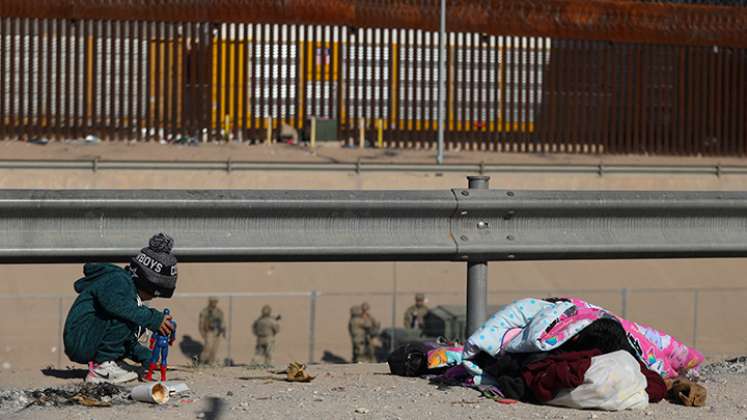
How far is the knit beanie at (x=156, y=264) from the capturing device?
22.3 feet

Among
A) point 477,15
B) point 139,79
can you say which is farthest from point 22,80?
point 477,15

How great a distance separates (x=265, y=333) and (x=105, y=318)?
7.60 m

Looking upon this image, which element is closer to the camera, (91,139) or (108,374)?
(108,374)

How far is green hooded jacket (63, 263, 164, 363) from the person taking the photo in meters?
6.71

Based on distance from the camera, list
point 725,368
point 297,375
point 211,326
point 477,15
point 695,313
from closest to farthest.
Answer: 1. point 297,375
2. point 725,368
3. point 211,326
4. point 695,313
5. point 477,15

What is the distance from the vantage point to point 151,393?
6.19 metres

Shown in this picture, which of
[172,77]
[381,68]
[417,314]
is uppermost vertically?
[381,68]

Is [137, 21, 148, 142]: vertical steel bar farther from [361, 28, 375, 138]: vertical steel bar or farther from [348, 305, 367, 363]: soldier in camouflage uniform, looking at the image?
[348, 305, 367, 363]: soldier in camouflage uniform

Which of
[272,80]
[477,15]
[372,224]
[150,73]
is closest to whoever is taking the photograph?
[372,224]

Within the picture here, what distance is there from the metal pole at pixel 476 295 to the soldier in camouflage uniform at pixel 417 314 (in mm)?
6722

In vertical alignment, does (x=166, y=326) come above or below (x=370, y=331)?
above

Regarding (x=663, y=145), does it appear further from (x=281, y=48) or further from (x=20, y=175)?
(x=20, y=175)

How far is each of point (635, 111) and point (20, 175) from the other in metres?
15.0

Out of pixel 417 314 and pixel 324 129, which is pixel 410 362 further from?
pixel 324 129
